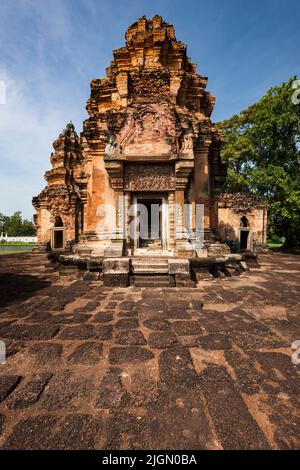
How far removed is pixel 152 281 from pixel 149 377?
10.3 feet

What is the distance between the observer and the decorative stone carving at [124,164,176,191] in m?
6.32

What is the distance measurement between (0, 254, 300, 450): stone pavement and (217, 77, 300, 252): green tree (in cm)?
1660

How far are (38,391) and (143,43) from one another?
33.3 ft

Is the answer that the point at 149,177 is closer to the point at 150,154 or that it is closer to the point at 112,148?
the point at 150,154

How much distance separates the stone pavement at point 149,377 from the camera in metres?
1.37

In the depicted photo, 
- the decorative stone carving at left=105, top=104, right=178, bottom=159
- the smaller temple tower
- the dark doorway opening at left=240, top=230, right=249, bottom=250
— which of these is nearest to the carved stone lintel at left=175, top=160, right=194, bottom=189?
the decorative stone carving at left=105, top=104, right=178, bottom=159

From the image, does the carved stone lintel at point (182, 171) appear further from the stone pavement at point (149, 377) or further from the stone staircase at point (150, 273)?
the stone pavement at point (149, 377)

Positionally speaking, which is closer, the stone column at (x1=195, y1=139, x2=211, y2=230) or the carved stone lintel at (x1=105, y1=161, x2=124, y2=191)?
the carved stone lintel at (x1=105, y1=161, x2=124, y2=191)

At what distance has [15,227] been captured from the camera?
58.3m

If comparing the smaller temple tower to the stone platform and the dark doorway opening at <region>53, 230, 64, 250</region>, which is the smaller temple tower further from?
the stone platform

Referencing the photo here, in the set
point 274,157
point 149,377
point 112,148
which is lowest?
point 149,377

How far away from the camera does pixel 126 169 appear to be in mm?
6379

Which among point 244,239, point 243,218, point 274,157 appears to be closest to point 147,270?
point 244,239
